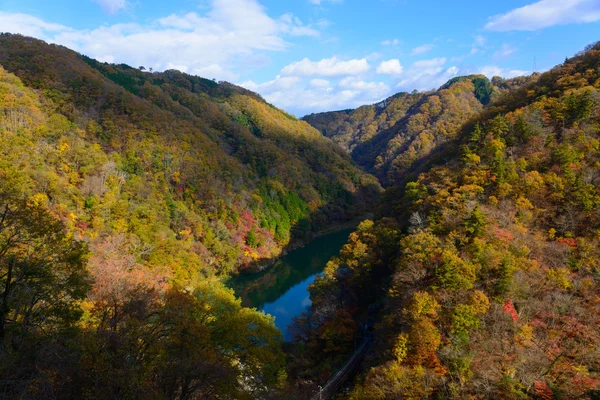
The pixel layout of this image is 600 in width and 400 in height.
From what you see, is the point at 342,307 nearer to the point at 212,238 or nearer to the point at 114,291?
the point at 114,291

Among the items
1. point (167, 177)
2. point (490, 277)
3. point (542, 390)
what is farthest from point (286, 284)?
point (542, 390)

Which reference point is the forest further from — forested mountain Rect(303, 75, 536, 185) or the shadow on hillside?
forested mountain Rect(303, 75, 536, 185)

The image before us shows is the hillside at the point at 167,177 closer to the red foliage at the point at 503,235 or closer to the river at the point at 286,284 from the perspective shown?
the river at the point at 286,284

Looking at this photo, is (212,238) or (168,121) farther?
(168,121)

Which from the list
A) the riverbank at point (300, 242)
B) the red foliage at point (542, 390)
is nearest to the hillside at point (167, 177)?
the riverbank at point (300, 242)

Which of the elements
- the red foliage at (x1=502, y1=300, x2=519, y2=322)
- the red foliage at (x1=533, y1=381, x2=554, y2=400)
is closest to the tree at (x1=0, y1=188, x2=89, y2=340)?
the red foliage at (x1=533, y1=381, x2=554, y2=400)

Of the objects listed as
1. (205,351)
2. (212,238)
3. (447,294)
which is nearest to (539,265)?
(447,294)
